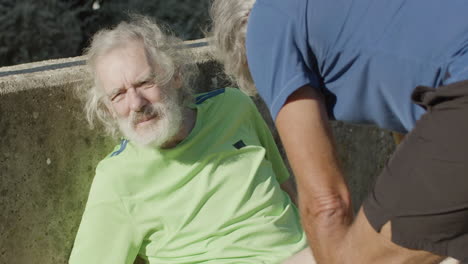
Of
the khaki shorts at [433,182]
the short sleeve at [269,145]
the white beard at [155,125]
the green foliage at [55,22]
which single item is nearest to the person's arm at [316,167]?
the khaki shorts at [433,182]

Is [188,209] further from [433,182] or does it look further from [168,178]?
[433,182]

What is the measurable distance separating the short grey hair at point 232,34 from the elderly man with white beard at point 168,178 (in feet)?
2.24

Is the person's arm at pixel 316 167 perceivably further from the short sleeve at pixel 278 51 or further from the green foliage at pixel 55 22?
the green foliage at pixel 55 22

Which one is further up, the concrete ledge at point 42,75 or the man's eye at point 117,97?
the concrete ledge at point 42,75

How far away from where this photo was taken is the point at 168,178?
10.9 feet

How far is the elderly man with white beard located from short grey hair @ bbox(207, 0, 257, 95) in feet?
2.24

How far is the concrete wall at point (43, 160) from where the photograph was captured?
330cm

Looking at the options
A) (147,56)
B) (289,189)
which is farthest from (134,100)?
(289,189)

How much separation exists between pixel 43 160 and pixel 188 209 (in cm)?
65

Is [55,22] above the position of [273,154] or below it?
below

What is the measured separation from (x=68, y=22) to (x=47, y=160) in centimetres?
384

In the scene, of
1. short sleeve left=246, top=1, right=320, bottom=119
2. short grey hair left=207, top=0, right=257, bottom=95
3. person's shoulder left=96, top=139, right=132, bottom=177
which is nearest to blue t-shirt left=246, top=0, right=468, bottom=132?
short sleeve left=246, top=1, right=320, bottom=119

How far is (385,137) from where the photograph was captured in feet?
14.9

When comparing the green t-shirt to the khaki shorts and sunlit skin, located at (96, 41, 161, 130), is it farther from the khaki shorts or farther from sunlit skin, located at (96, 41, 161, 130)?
the khaki shorts
